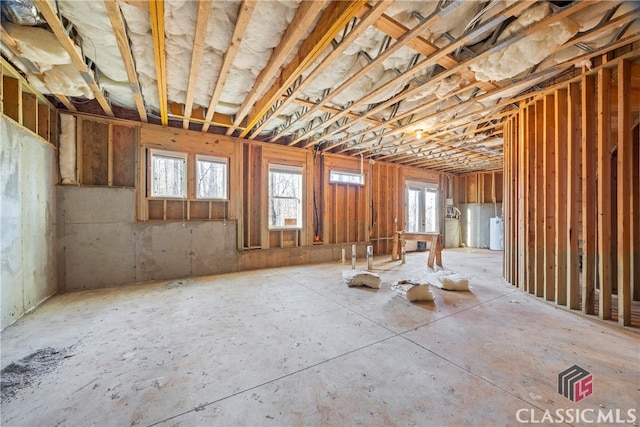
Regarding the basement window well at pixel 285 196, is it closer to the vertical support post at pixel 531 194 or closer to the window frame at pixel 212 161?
the window frame at pixel 212 161

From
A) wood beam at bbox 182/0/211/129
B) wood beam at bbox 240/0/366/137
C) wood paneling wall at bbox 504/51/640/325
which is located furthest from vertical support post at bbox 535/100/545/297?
wood beam at bbox 182/0/211/129

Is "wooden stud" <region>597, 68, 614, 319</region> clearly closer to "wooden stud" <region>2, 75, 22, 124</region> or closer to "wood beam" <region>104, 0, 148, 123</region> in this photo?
"wood beam" <region>104, 0, 148, 123</region>

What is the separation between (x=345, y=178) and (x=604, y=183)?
4694mm

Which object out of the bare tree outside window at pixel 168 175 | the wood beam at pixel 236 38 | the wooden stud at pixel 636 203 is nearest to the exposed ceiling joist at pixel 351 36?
the wood beam at pixel 236 38

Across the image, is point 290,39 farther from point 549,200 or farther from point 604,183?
point 549,200

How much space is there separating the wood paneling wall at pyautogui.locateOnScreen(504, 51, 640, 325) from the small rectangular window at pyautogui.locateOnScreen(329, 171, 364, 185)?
3.46 metres

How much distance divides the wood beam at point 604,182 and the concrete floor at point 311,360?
0.37 m

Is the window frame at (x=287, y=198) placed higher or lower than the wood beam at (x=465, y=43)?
lower

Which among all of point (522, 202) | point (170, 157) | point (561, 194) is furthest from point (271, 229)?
point (561, 194)

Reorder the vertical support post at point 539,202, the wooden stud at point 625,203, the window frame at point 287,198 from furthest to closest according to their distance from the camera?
the window frame at point 287,198
the vertical support post at point 539,202
the wooden stud at point 625,203

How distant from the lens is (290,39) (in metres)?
2.19

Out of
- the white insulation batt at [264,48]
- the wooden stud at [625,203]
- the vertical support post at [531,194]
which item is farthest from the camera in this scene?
the vertical support post at [531,194]

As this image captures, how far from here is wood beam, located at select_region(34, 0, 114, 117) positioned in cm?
183

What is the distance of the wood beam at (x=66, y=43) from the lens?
72.0 inches
